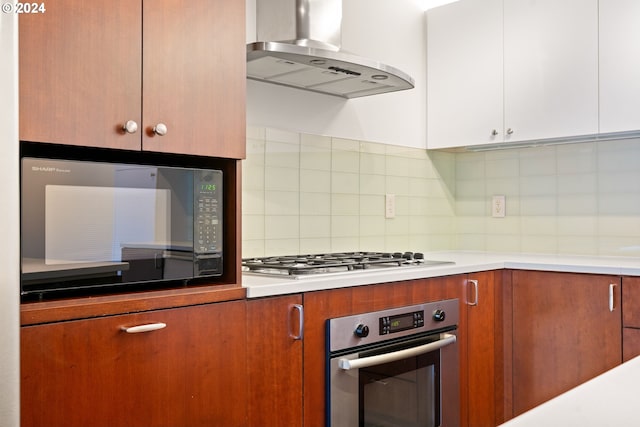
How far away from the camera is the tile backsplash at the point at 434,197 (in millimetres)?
2490

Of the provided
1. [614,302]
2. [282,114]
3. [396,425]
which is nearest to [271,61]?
[282,114]

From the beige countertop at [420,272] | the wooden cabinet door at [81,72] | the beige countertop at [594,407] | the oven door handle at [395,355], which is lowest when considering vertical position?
the oven door handle at [395,355]

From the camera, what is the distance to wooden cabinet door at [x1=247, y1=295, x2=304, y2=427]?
1.68 m

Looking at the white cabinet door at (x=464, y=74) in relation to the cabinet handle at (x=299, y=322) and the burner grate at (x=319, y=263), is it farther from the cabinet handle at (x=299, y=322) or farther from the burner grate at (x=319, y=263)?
the cabinet handle at (x=299, y=322)

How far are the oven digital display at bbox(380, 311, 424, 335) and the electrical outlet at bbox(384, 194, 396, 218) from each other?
0.90 meters

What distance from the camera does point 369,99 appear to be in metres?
2.95

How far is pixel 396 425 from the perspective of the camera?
2.13m

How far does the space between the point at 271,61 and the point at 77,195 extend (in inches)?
38.5

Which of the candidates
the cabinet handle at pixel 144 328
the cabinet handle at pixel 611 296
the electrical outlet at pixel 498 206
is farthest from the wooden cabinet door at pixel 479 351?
the cabinet handle at pixel 144 328

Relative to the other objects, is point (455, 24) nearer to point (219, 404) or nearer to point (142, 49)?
point (142, 49)

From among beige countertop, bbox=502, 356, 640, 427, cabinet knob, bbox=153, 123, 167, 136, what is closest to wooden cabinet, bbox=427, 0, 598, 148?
cabinet knob, bbox=153, 123, 167, 136

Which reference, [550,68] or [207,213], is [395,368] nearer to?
[207,213]

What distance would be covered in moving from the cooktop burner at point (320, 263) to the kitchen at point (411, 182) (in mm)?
197

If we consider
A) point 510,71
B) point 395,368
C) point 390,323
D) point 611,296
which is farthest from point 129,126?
point 510,71
